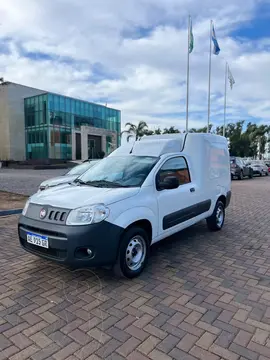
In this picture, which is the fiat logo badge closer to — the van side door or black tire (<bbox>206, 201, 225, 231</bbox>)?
the van side door

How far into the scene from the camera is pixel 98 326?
2.74 meters

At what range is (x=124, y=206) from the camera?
360 centimetres

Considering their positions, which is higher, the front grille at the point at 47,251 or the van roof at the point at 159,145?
the van roof at the point at 159,145

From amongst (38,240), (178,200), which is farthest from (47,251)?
(178,200)

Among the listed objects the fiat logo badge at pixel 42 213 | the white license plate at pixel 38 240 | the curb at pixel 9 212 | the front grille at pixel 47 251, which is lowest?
the curb at pixel 9 212

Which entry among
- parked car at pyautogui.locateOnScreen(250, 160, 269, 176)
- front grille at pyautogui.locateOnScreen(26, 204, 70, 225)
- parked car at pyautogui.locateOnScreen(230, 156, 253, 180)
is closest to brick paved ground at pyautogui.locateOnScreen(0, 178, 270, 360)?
front grille at pyautogui.locateOnScreen(26, 204, 70, 225)

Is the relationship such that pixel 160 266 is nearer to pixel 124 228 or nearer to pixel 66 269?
pixel 124 228

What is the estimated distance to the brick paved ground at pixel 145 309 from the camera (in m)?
2.43

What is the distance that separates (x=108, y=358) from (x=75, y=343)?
1.22 feet

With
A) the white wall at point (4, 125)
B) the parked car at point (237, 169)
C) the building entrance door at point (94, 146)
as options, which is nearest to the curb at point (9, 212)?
the parked car at point (237, 169)

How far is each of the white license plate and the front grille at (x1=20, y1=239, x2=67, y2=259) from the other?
6 centimetres

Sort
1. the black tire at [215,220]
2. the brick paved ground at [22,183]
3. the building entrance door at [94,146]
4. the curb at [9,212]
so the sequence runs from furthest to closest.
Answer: the building entrance door at [94,146] < the brick paved ground at [22,183] < the curb at [9,212] < the black tire at [215,220]

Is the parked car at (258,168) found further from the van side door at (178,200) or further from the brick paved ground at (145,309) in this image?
the brick paved ground at (145,309)

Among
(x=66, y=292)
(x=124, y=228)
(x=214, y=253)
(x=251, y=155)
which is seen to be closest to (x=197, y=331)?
(x=124, y=228)
